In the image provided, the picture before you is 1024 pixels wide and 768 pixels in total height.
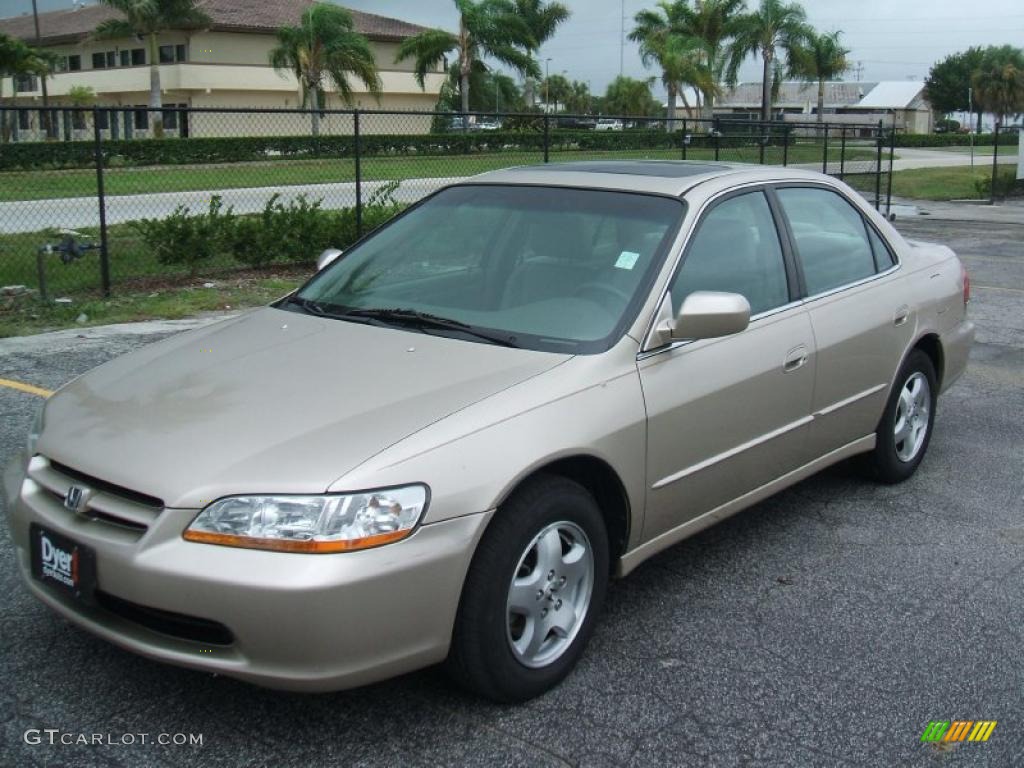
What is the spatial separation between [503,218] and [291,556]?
2.04 m

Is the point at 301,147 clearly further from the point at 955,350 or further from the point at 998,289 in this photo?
the point at 955,350

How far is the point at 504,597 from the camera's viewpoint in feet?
10.5

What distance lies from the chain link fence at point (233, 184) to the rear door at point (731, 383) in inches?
286

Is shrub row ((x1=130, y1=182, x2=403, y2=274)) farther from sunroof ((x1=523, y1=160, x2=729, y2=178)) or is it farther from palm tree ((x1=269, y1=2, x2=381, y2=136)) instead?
palm tree ((x1=269, y1=2, x2=381, y2=136))

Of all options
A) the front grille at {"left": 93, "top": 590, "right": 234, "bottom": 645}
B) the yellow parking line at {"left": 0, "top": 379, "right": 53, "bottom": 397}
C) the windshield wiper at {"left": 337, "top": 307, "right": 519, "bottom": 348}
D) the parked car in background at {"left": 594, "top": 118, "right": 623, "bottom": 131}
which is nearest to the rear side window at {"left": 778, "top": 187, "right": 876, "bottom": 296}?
the windshield wiper at {"left": 337, "top": 307, "right": 519, "bottom": 348}

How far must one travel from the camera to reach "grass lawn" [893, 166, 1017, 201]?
26.3 meters

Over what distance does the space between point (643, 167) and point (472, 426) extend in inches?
79.2

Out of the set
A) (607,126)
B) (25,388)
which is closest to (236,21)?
(607,126)

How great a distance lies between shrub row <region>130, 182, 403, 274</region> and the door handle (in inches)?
343

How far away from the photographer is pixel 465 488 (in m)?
3.09

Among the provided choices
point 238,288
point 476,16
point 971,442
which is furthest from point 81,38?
point 971,442

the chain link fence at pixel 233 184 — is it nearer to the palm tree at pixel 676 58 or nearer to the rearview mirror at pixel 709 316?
the rearview mirror at pixel 709 316

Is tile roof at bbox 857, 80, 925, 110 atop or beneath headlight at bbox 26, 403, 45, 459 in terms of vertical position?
atop

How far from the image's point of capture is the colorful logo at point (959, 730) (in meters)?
3.29
